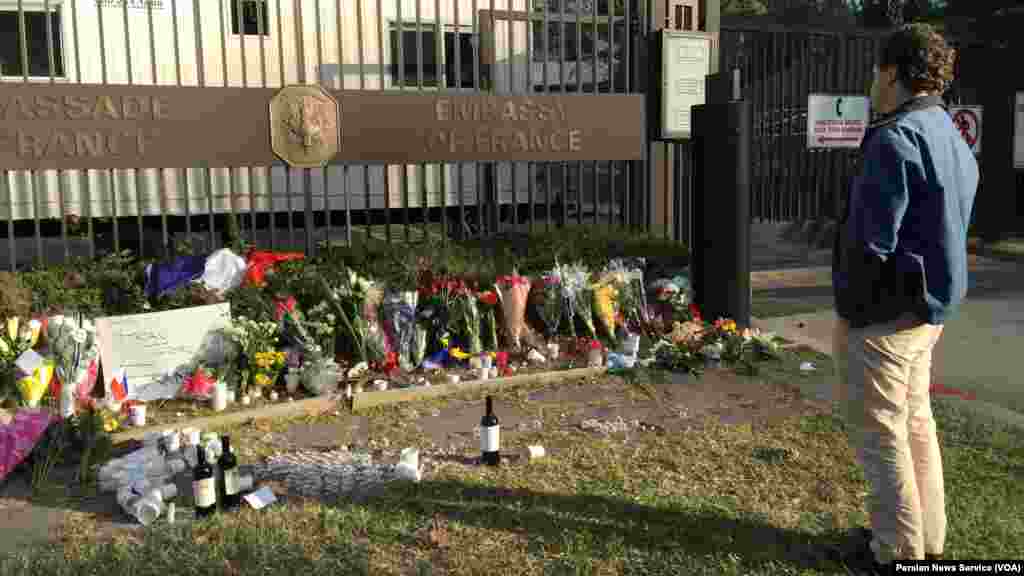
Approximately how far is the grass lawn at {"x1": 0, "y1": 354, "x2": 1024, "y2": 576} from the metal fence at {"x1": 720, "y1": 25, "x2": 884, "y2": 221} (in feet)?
23.7

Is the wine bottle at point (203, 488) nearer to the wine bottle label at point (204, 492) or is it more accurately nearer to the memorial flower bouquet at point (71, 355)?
the wine bottle label at point (204, 492)

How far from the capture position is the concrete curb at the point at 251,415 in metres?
4.68

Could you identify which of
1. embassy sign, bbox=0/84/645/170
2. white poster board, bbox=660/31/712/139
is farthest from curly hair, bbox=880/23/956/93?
white poster board, bbox=660/31/712/139

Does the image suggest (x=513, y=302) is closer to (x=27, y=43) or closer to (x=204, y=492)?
(x=204, y=492)

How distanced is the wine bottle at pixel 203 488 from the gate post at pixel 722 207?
4153 mm

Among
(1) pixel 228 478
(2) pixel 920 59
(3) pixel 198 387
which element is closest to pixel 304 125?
(3) pixel 198 387

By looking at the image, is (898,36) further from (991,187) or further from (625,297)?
(991,187)

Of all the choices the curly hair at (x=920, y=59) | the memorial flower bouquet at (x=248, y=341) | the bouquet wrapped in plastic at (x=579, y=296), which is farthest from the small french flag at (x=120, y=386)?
the curly hair at (x=920, y=59)

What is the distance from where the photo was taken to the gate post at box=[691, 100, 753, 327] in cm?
647

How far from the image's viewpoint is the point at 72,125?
5.60 m

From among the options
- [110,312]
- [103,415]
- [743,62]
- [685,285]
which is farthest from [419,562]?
[743,62]

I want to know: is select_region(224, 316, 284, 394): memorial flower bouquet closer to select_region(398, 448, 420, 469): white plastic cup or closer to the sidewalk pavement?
select_region(398, 448, 420, 469): white plastic cup

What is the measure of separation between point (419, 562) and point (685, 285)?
4.33 meters

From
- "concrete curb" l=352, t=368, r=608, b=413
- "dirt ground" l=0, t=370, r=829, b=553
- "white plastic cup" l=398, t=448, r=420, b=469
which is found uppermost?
"white plastic cup" l=398, t=448, r=420, b=469
